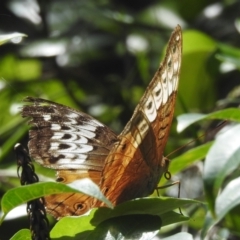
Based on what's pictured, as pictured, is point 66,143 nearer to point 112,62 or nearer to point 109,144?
point 109,144

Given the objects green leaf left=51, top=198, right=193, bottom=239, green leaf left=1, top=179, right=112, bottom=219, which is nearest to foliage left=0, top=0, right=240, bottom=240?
green leaf left=51, top=198, right=193, bottom=239

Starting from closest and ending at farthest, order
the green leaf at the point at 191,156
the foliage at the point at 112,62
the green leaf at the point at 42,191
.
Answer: the green leaf at the point at 42,191, the green leaf at the point at 191,156, the foliage at the point at 112,62

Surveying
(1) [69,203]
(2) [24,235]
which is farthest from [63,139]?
(2) [24,235]

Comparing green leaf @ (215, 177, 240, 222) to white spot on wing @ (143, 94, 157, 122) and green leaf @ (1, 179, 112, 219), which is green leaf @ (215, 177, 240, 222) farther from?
green leaf @ (1, 179, 112, 219)

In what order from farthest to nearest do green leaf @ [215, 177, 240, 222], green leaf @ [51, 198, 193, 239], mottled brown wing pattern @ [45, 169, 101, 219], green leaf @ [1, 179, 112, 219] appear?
mottled brown wing pattern @ [45, 169, 101, 219] < green leaf @ [215, 177, 240, 222] < green leaf @ [51, 198, 193, 239] < green leaf @ [1, 179, 112, 219]

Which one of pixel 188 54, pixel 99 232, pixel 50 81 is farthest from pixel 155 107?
pixel 50 81

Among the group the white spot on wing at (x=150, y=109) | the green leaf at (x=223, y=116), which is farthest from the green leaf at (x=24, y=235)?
the green leaf at (x=223, y=116)

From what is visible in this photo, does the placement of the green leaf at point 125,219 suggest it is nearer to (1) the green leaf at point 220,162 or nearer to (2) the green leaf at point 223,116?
(1) the green leaf at point 220,162
